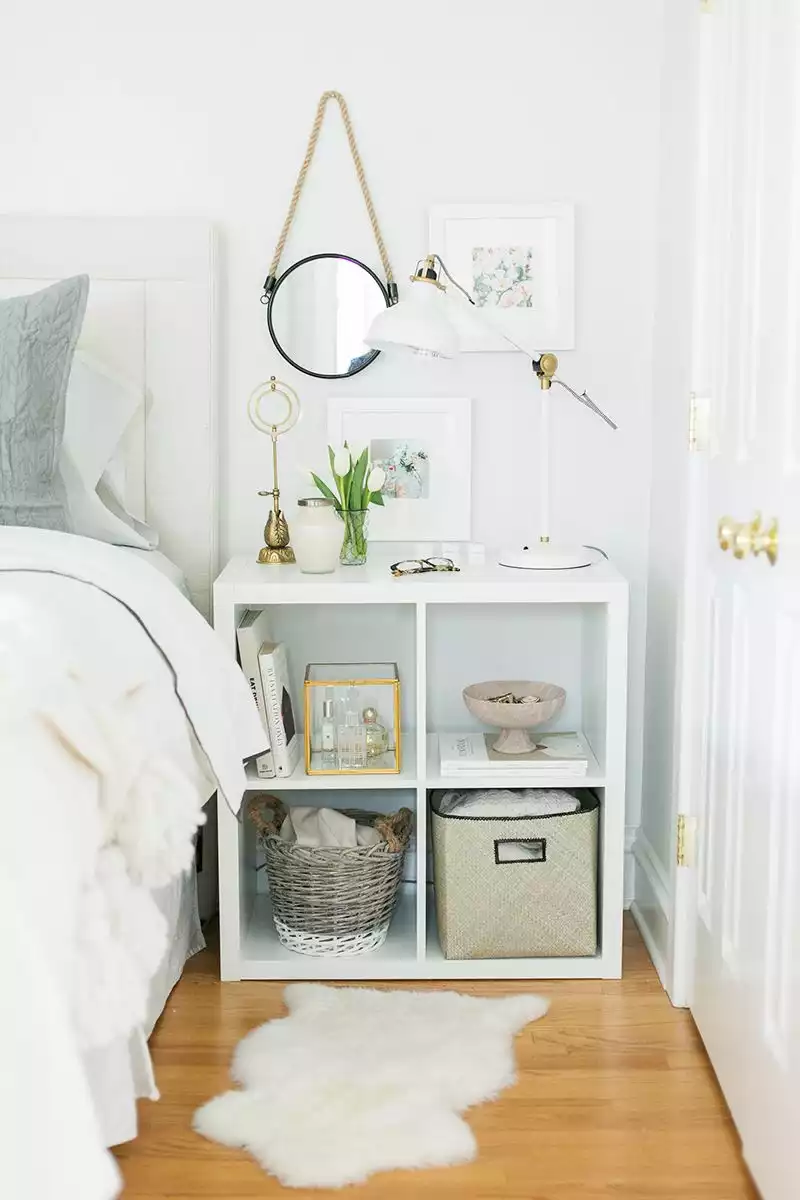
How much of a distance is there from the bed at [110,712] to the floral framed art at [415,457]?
0.32m

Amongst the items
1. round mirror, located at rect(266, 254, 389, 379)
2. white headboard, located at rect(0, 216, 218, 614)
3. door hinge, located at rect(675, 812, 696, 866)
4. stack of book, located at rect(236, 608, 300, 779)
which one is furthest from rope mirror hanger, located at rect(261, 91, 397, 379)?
door hinge, located at rect(675, 812, 696, 866)

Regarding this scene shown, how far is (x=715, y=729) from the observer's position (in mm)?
2117

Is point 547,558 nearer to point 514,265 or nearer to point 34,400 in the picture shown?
point 514,265

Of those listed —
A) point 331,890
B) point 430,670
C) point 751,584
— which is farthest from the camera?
point 430,670

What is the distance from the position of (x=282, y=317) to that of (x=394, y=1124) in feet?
5.34

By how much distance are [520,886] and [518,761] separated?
0.25m

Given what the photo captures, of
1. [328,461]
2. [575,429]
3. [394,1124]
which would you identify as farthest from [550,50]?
[394,1124]

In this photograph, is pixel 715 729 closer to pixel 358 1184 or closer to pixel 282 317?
pixel 358 1184

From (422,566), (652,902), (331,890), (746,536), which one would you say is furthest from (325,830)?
(746,536)

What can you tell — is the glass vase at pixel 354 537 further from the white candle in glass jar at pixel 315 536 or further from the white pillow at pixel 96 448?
the white pillow at pixel 96 448

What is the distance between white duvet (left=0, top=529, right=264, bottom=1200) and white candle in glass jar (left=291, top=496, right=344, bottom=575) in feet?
1.54

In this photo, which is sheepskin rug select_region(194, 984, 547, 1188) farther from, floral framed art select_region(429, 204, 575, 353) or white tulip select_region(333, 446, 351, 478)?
floral framed art select_region(429, 204, 575, 353)

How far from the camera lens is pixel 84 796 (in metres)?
1.24

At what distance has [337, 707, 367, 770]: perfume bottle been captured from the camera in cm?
250
